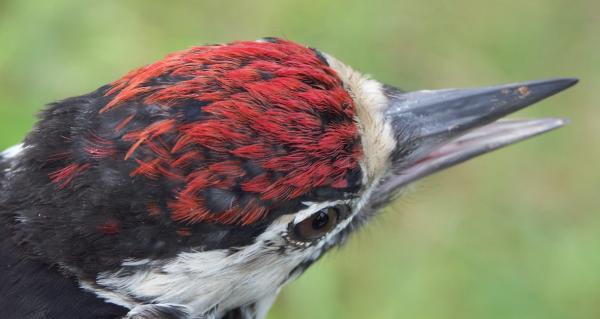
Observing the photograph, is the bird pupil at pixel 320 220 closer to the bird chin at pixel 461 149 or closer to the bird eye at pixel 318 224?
the bird eye at pixel 318 224

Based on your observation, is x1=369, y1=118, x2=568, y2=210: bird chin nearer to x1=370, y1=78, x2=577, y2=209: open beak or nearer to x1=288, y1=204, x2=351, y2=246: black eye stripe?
x1=370, y1=78, x2=577, y2=209: open beak

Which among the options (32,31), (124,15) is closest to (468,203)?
(124,15)

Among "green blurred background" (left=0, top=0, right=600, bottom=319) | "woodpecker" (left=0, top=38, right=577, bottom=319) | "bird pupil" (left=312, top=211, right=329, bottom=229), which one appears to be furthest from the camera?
"green blurred background" (left=0, top=0, right=600, bottom=319)

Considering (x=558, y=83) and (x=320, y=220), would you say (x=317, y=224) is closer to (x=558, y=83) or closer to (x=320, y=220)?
(x=320, y=220)

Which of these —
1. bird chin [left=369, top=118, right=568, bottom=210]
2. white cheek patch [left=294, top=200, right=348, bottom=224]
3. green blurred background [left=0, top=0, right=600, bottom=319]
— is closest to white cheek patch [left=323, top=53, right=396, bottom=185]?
bird chin [left=369, top=118, right=568, bottom=210]

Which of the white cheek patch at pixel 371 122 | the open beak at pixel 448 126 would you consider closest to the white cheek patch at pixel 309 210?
the white cheek patch at pixel 371 122

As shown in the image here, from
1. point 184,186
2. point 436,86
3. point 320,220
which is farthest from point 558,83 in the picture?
point 436,86

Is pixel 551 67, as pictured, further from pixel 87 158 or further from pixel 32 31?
pixel 87 158
